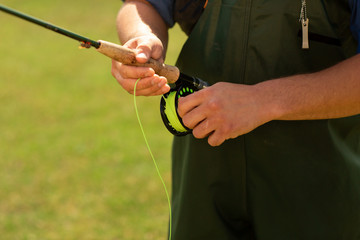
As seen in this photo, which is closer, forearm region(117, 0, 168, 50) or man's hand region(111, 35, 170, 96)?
man's hand region(111, 35, 170, 96)

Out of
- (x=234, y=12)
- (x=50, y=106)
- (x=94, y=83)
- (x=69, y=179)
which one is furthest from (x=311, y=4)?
(x=94, y=83)

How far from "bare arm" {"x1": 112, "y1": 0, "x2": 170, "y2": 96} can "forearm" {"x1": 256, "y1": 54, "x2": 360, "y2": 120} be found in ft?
1.13

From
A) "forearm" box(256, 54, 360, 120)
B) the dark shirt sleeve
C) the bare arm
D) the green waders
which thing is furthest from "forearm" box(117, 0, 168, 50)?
the dark shirt sleeve

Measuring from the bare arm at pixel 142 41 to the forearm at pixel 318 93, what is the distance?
0.34 meters

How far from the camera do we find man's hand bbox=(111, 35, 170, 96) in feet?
5.50

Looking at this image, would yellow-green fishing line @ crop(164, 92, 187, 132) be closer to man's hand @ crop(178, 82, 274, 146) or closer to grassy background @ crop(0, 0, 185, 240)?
man's hand @ crop(178, 82, 274, 146)

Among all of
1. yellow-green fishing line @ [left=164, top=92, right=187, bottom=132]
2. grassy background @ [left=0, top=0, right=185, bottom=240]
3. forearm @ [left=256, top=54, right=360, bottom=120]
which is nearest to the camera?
forearm @ [left=256, top=54, right=360, bottom=120]

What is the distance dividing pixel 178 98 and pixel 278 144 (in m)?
0.41

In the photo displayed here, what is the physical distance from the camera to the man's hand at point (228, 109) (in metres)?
1.63

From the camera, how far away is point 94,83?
6.25 metres

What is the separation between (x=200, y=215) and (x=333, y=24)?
0.87 m

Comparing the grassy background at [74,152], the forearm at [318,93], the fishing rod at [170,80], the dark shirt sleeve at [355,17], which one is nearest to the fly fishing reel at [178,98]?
the fishing rod at [170,80]

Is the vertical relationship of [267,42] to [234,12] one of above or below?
below

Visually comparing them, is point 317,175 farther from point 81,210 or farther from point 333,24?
point 81,210
